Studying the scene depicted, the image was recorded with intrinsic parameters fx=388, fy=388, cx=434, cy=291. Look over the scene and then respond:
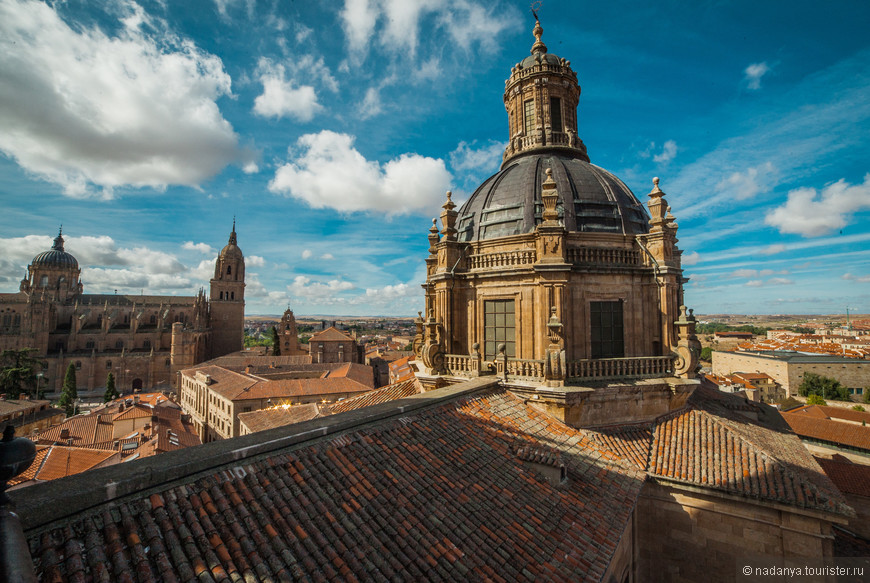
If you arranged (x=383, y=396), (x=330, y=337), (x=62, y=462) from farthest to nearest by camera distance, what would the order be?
(x=330, y=337) < (x=62, y=462) < (x=383, y=396)

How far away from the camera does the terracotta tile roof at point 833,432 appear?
94.2 ft

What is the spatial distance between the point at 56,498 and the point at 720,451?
14347 millimetres

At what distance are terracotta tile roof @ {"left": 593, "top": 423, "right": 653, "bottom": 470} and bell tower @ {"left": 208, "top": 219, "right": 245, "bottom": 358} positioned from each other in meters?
94.2

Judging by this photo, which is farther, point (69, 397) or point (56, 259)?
point (56, 259)

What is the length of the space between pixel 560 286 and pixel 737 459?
6.68 m

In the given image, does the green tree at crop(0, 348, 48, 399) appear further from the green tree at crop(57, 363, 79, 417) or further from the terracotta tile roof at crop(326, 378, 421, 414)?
the terracotta tile roof at crop(326, 378, 421, 414)

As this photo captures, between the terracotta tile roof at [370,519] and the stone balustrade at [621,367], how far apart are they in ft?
11.0

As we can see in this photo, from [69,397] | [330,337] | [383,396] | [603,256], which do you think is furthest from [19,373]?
[603,256]

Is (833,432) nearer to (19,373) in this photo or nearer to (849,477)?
(849,477)

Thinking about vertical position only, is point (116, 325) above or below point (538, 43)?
below

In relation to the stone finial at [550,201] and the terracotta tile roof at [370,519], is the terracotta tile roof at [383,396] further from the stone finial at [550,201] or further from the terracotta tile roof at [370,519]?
the stone finial at [550,201]

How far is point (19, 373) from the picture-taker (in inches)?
2133

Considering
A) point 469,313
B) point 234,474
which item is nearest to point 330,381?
point 469,313

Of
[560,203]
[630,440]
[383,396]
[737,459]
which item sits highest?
[560,203]
